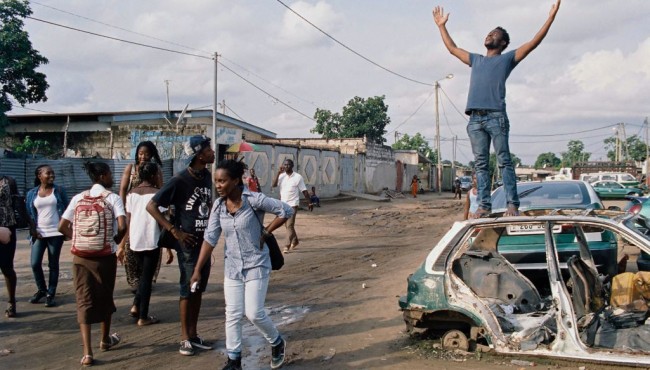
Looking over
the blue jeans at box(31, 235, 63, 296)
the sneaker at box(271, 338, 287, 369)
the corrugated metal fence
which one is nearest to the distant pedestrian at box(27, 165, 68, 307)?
the blue jeans at box(31, 235, 63, 296)

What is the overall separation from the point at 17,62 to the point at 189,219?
22220mm

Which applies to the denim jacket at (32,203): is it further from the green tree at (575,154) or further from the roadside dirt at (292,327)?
the green tree at (575,154)

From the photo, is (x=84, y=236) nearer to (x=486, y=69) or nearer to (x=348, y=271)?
(x=486, y=69)

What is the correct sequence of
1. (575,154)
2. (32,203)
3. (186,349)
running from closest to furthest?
1. (186,349)
2. (32,203)
3. (575,154)

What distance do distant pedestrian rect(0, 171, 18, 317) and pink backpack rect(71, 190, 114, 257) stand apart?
179 centimetres

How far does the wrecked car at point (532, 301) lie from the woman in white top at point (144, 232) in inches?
110

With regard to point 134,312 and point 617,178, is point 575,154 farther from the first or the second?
point 134,312

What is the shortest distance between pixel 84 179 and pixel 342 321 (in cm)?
1401

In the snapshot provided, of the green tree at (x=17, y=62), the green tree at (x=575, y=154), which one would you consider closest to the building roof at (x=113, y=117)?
the green tree at (x=17, y=62)

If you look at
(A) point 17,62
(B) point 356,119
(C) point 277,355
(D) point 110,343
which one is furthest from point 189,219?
(B) point 356,119

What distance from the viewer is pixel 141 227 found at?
6.29 metres

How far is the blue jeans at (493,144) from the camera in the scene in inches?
235

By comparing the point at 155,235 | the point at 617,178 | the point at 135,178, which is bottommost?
the point at 155,235

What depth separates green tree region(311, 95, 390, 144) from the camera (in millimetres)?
56562
